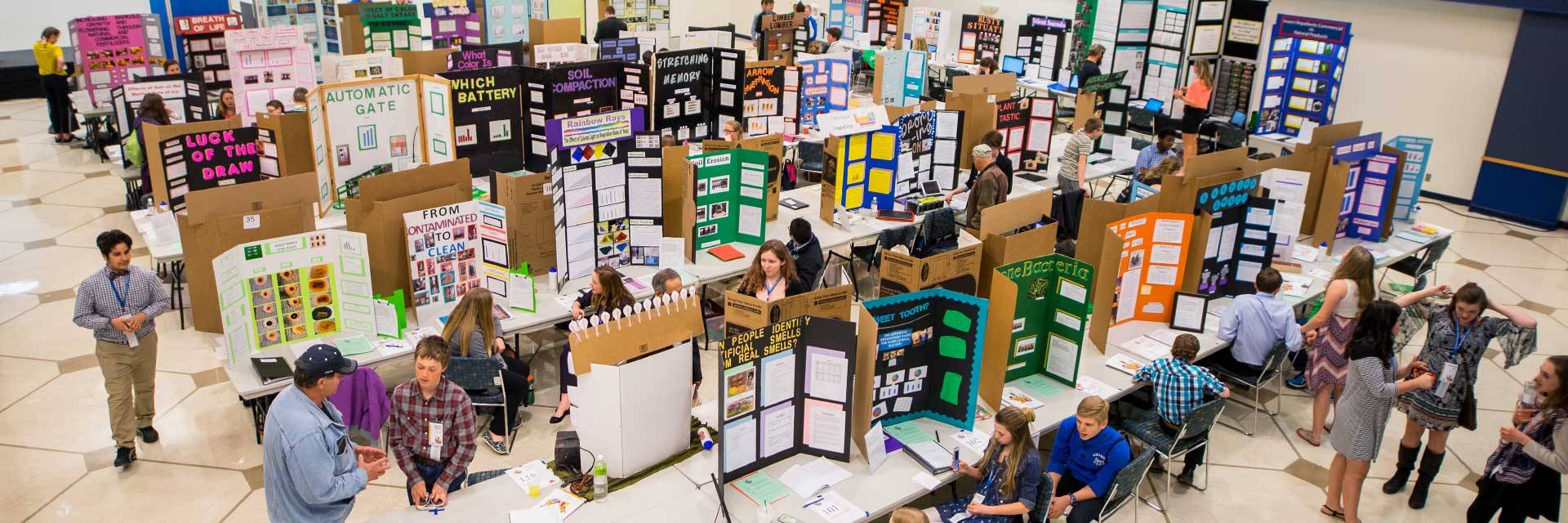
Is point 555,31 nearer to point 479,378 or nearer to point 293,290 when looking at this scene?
point 293,290

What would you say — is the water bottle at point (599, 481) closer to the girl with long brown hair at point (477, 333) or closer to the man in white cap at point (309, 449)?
the man in white cap at point (309, 449)

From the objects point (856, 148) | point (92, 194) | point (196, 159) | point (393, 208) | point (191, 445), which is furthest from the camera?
point (92, 194)

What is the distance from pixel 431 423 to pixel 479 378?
1.13 meters

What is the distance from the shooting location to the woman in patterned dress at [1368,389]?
5348mm

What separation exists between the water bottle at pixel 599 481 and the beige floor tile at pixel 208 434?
2790 mm

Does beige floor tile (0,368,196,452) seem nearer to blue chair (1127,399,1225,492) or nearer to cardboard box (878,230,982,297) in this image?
cardboard box (878,230,982,297)

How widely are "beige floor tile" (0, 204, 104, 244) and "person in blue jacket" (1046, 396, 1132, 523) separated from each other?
9558 mm

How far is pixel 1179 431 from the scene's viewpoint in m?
5.65

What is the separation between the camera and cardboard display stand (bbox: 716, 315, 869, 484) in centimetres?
432

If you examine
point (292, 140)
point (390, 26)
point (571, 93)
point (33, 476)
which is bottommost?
point (33, 476)

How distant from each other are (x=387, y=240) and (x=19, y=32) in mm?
13225

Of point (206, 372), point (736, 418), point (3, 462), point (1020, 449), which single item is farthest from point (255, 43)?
point (1020, 449)

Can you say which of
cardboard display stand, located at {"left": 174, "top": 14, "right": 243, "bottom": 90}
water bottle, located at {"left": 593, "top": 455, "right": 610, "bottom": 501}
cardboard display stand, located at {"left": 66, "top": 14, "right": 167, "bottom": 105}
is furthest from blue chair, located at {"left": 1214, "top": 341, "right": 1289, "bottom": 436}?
cardboard display stand, located at {"left": 66, "top": 14, "right": 167, "bottom": 105}

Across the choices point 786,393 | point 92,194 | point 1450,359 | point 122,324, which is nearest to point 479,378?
point 122,324
